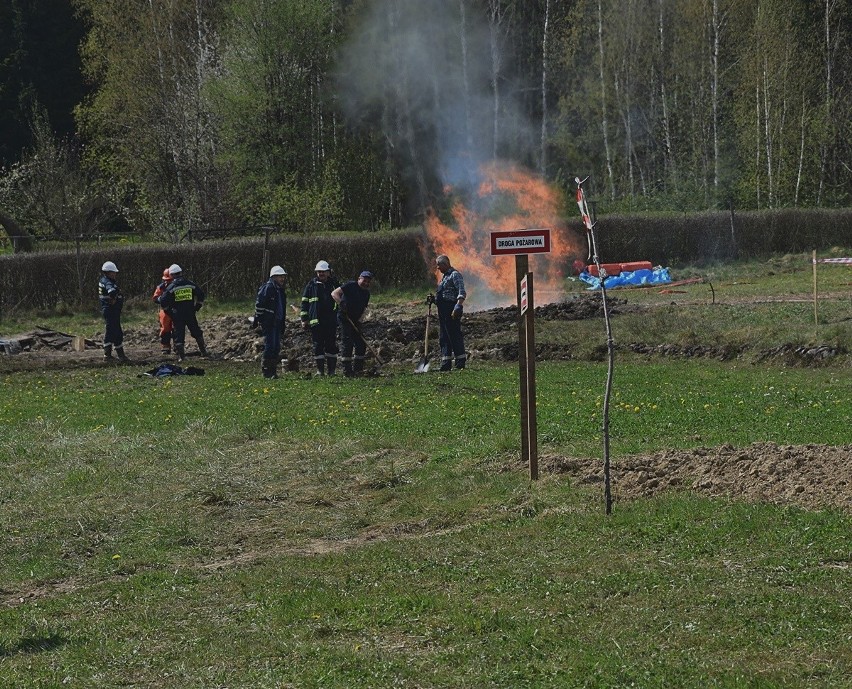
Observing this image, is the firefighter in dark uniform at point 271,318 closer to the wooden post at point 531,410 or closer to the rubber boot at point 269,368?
the rubber boot at point 269,368

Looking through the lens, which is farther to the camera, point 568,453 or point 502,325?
point 502,325

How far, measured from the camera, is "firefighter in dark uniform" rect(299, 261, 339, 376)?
2322 centimetres

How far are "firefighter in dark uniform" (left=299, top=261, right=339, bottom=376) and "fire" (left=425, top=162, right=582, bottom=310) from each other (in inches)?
491

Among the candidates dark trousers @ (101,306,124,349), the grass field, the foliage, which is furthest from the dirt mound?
the foliage

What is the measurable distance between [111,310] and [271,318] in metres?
5.49

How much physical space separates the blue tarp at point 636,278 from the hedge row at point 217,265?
591 cm

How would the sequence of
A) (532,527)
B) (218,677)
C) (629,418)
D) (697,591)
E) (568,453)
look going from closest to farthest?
(218,677) < (697,591) < (532,527) < (568,453) < (629,418)

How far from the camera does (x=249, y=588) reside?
9250 mm

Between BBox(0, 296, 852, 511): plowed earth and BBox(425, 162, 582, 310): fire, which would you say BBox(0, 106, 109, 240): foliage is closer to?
BBox(0, 296, 852, 511): plowed earth

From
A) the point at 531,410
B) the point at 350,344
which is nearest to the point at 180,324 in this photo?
the point at 350,344

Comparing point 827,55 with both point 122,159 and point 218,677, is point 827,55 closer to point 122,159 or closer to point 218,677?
point 122,159

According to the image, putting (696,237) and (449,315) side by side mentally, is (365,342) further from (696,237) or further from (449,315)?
(696,237)

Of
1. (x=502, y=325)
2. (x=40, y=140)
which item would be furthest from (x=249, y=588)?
(x=40, y=140)

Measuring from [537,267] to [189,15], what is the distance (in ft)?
88.8
